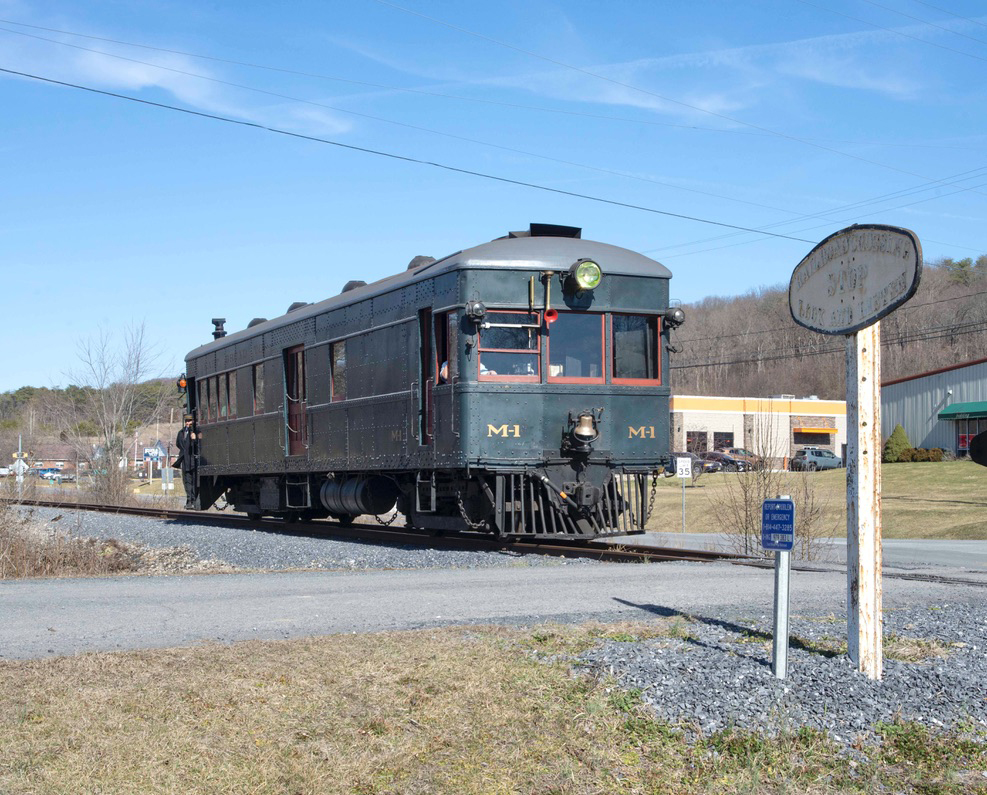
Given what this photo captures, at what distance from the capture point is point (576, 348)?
13.5m

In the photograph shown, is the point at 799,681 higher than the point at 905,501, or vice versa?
the point at 799,681

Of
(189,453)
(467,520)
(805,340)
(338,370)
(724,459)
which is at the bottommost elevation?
(724,459)

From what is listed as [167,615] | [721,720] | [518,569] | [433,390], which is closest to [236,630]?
[167,615]

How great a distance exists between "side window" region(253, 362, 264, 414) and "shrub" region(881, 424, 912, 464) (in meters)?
43.1

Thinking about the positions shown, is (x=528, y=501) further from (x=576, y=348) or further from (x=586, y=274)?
(x=586, y=274)

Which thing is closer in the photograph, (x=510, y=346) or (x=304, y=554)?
(x=510, y=346)

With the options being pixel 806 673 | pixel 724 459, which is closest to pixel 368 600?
pixel 806 673

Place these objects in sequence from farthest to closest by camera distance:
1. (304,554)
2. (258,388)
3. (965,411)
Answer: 1. (965,411)
2. (258,388)
3. (304,554)

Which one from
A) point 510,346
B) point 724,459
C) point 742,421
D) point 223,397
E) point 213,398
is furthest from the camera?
point 742,421

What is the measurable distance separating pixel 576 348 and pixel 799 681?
8.05 metres

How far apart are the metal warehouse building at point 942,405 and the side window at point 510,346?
45.1m

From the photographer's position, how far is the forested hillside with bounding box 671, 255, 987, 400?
3575 inches

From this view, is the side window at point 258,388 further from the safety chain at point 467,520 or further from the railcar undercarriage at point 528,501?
the safety chain at point 467,520

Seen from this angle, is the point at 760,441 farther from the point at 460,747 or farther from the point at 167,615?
the point at 460,747
